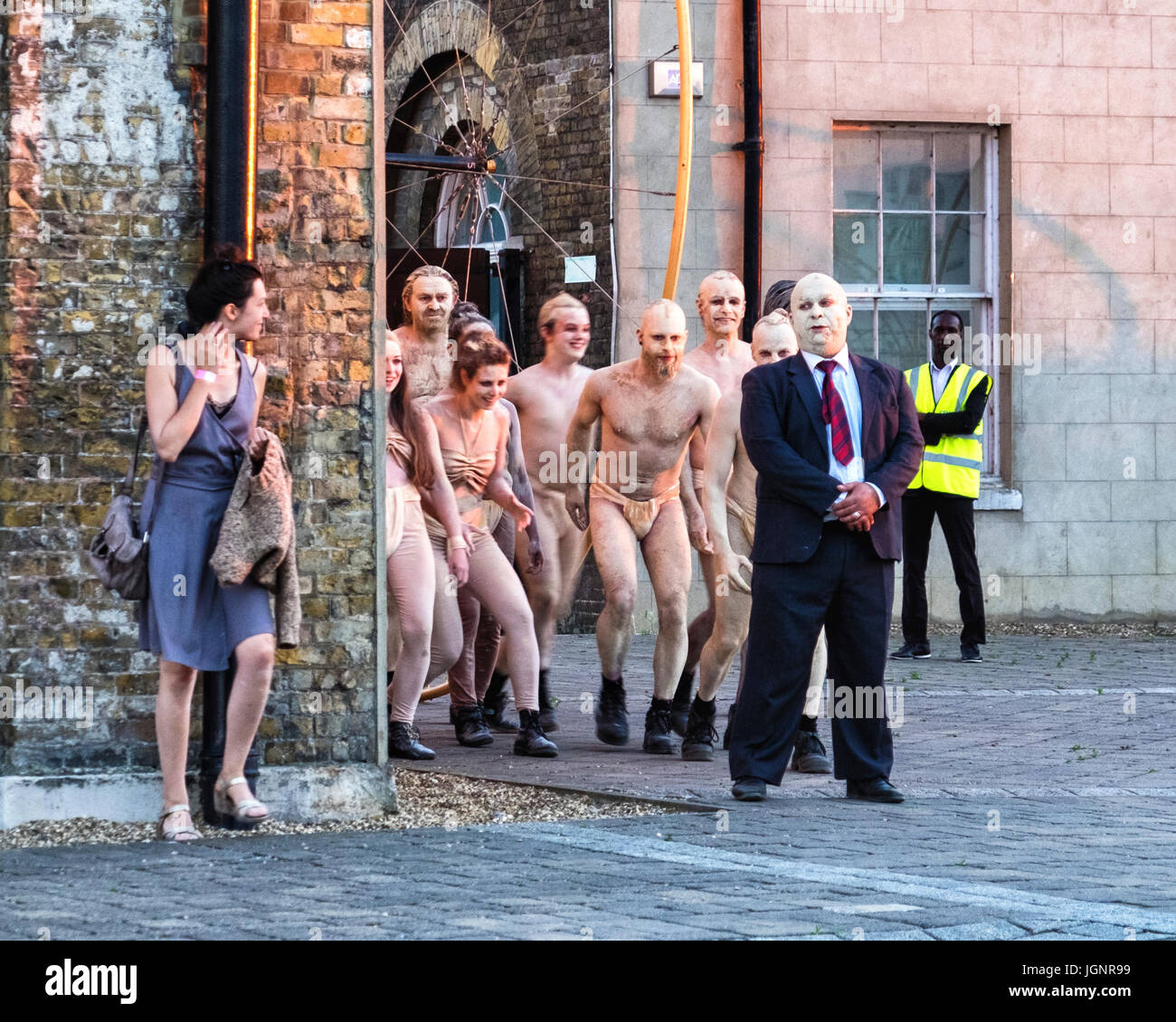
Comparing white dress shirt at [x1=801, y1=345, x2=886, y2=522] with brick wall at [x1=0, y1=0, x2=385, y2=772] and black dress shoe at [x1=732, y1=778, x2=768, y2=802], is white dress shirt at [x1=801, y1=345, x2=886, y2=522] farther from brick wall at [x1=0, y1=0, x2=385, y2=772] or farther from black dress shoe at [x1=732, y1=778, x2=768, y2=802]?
brick wall at [x1=0, y1=0, x2=385, y2=772]

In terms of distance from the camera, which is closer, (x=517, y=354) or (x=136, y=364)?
(x=136, y=364)

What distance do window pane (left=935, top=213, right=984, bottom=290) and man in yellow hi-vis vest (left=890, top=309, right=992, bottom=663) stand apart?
2209 mm

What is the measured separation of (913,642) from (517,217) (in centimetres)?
497

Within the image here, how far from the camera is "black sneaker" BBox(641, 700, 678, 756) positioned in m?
9.83

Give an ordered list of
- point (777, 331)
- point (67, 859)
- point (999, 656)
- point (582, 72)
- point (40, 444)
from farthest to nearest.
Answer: point (582, 72), point (999, 656), point (777, 331), point (40, 444), point (67, 859)

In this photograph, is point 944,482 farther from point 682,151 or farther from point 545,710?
point 545,710

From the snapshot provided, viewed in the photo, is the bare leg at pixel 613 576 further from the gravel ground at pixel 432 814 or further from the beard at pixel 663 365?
the gravel ground at pixel 432 814

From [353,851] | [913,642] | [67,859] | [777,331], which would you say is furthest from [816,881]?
[913,642]

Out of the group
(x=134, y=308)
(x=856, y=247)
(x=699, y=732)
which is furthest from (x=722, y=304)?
(x=856, y=247)

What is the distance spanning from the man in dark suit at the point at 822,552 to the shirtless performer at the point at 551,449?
2.49 metres

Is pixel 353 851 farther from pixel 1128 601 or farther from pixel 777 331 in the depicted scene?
pixel 1128 601

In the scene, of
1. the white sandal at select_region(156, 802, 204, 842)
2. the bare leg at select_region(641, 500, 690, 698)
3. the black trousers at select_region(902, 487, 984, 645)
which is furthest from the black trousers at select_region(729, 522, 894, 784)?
the black trousers at select_region(902, 487, 984, 645)

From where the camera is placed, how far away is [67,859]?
6625 millimetres

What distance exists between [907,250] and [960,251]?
0.43m
